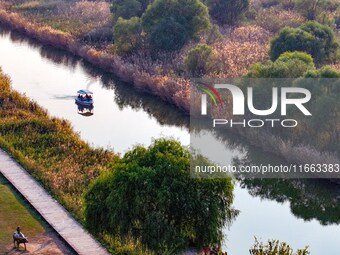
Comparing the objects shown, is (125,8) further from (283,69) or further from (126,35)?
(283,69)

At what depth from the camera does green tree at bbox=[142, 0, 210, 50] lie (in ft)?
143

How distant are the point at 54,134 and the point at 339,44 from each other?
19.4 meters

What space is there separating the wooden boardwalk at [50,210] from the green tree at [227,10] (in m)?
27.5

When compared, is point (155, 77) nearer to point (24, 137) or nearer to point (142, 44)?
point (142, 44)

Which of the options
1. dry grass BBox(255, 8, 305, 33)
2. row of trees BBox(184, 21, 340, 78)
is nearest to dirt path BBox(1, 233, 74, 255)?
row of trees BBox(184, 21, 340, 78)

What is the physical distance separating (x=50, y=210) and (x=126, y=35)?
893 inches

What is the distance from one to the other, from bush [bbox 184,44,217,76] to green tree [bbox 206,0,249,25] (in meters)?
12.9

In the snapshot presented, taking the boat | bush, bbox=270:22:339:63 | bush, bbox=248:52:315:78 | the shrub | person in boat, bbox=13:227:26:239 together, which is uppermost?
the shrub

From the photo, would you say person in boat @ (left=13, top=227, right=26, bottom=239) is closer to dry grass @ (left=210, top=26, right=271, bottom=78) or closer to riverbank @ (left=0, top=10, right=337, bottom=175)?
riverbank @ (left=0, top=10, right=337, bottom=175)

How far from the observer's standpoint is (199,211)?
19.8m

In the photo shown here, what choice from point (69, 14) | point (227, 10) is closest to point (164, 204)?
point (227, 10)

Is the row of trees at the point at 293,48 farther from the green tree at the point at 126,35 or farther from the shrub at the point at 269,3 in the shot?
the shrub at the point at 269,3

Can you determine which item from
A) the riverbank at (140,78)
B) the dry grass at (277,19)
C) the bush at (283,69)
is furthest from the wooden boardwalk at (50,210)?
the dry grass at (277,19)

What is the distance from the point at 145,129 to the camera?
3481cm
